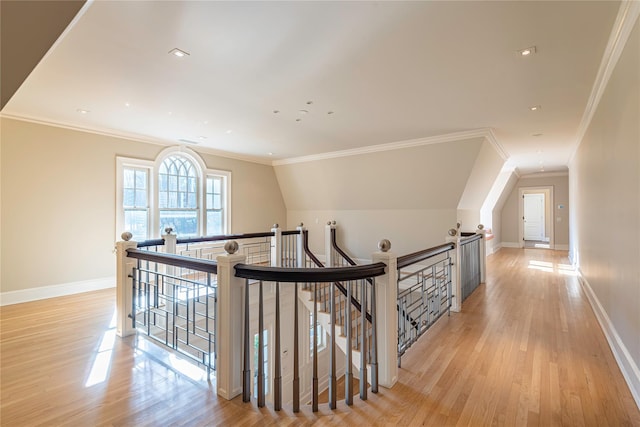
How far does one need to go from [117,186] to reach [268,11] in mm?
4452

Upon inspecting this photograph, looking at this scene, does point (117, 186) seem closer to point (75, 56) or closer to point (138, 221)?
point (138, 221)

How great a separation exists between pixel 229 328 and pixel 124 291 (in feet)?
5.56

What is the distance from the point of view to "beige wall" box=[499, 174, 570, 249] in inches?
372

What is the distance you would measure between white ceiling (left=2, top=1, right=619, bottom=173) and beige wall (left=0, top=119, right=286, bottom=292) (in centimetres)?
35

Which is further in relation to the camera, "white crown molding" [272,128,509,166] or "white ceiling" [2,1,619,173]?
"white crown molding" [272,128,509,166]

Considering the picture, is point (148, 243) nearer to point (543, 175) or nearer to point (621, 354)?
point (621, 354)

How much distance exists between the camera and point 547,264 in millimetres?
6945

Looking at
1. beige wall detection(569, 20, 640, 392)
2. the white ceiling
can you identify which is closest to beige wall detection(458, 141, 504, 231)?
the white ceiling

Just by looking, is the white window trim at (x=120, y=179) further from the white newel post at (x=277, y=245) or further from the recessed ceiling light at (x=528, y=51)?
the recessed ceiling light at (x=528, y=51)

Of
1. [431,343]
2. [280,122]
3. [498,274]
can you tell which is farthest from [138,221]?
[498,274]

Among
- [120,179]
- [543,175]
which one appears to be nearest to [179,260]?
[120,179]

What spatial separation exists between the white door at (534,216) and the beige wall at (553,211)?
2854 millimetres

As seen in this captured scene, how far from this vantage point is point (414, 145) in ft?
17.8

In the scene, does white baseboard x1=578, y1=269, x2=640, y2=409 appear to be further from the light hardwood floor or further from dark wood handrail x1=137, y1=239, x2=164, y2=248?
dark wood handrail x1=137, y1=239, x2=164, y2=248
